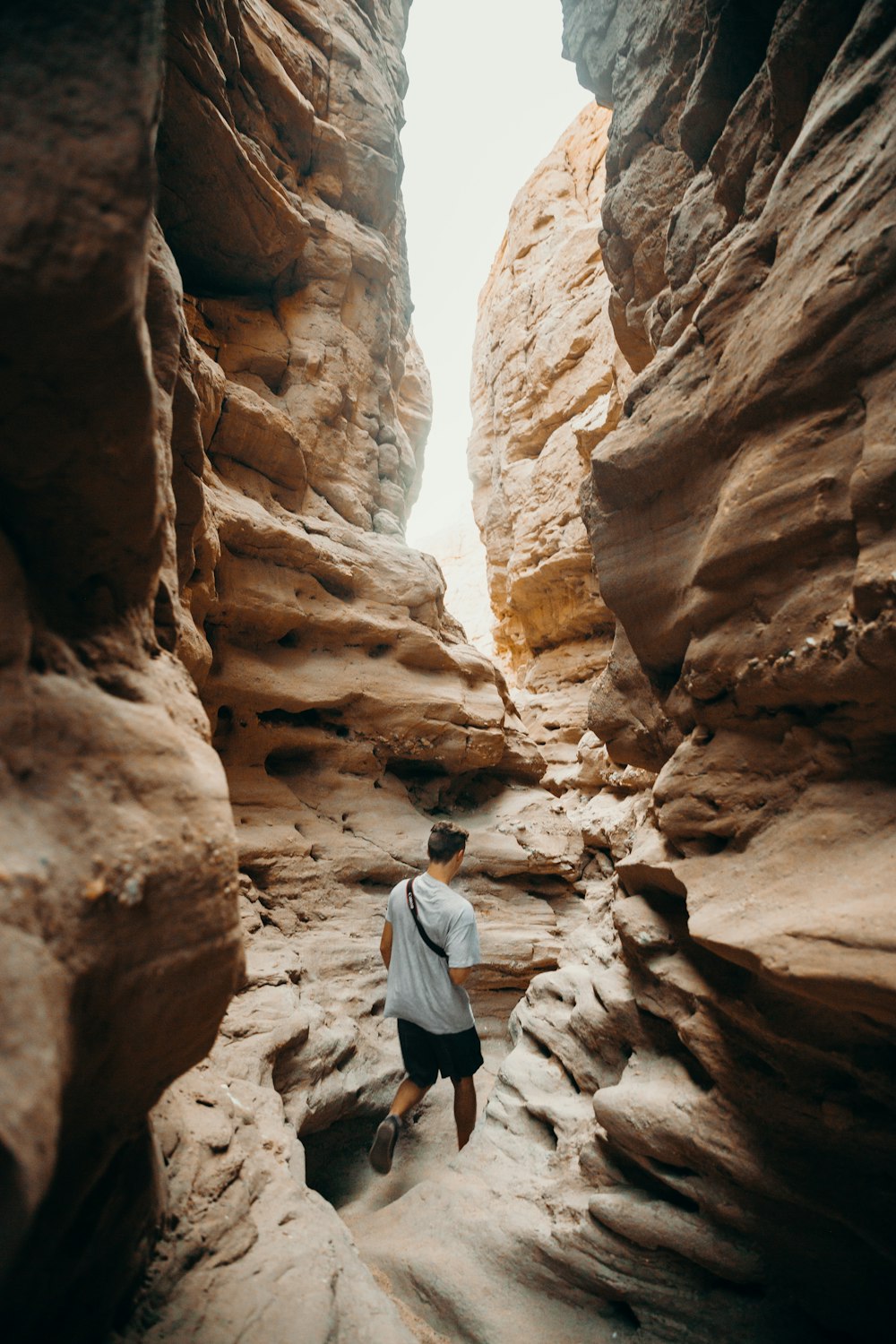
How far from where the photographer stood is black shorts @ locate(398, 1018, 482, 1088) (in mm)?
4137

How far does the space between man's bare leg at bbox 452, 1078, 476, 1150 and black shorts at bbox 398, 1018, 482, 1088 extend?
0.25ft

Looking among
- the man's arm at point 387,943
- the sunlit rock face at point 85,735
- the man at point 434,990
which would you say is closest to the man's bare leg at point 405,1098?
the man at point 434,990

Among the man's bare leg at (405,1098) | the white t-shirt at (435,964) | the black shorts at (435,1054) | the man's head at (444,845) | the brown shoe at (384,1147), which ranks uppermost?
the man's head at (444,845)

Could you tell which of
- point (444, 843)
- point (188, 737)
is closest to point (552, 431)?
point (444, 843)

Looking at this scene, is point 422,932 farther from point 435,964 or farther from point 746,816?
point 746,816

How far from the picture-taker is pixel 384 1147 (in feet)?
12.4

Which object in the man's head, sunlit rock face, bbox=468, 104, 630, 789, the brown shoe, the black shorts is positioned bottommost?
the brown shoe

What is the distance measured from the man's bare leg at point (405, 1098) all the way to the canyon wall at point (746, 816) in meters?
0.46

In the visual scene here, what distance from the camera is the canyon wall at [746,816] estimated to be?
240cm

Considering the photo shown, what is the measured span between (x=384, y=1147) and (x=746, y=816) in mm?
3019

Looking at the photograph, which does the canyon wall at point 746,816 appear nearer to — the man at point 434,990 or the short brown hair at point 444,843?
the man at point 434,990

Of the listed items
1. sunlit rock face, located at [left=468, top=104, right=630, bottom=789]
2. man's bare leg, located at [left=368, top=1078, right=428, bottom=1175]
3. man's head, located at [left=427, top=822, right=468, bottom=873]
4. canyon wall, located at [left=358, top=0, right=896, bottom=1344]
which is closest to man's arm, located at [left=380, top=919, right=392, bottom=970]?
man's head, located at [left=427, top=822, right=468, bottom=873]

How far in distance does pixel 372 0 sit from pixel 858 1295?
16.6 meters

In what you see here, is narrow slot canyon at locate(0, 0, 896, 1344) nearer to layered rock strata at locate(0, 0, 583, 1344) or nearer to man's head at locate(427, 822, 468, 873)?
layered rock strata at locate(0, 0, 583, 1344)
